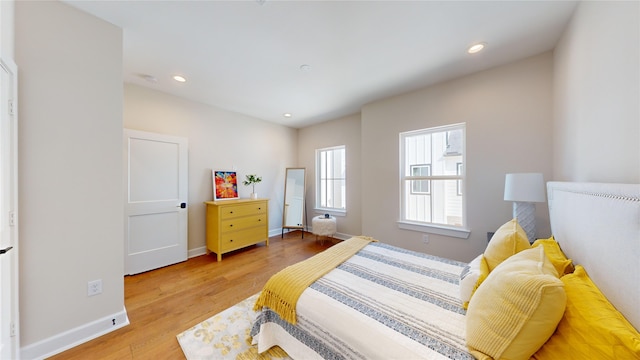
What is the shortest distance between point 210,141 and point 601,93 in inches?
166

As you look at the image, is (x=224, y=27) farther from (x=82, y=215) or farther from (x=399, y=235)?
(x=399, y=235)

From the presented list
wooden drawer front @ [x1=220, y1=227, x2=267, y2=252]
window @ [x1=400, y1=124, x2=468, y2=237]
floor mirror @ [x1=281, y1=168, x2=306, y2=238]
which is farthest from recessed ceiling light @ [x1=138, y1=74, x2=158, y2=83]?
window @ [x1=400, y1=124, x2=468, y2=237]

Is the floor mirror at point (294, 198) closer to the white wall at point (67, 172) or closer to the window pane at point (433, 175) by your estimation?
the window pane at point (433, 175)

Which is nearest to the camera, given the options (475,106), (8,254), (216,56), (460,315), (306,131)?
(460,315)

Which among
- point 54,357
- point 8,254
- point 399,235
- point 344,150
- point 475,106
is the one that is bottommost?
point 54,357

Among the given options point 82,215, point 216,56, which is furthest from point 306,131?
point 82,215

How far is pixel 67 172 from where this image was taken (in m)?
1.50

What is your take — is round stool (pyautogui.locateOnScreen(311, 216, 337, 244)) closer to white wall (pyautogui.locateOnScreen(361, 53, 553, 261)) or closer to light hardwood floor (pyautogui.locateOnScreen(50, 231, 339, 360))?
light hardwood floor (pyautogui.locateOnScreen(50, 231, 339, 360))

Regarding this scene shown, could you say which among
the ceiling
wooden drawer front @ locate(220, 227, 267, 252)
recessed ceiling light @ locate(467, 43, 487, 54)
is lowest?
wooden drawer front @ locate(220, 227, 267, 252)

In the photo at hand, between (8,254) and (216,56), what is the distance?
6.92ft

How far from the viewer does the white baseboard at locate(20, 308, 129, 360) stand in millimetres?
1379

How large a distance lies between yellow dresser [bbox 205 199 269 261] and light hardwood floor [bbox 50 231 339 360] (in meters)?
0.18

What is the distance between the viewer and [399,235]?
3.04 meters

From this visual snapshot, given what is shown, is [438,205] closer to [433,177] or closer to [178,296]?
[433,177]
